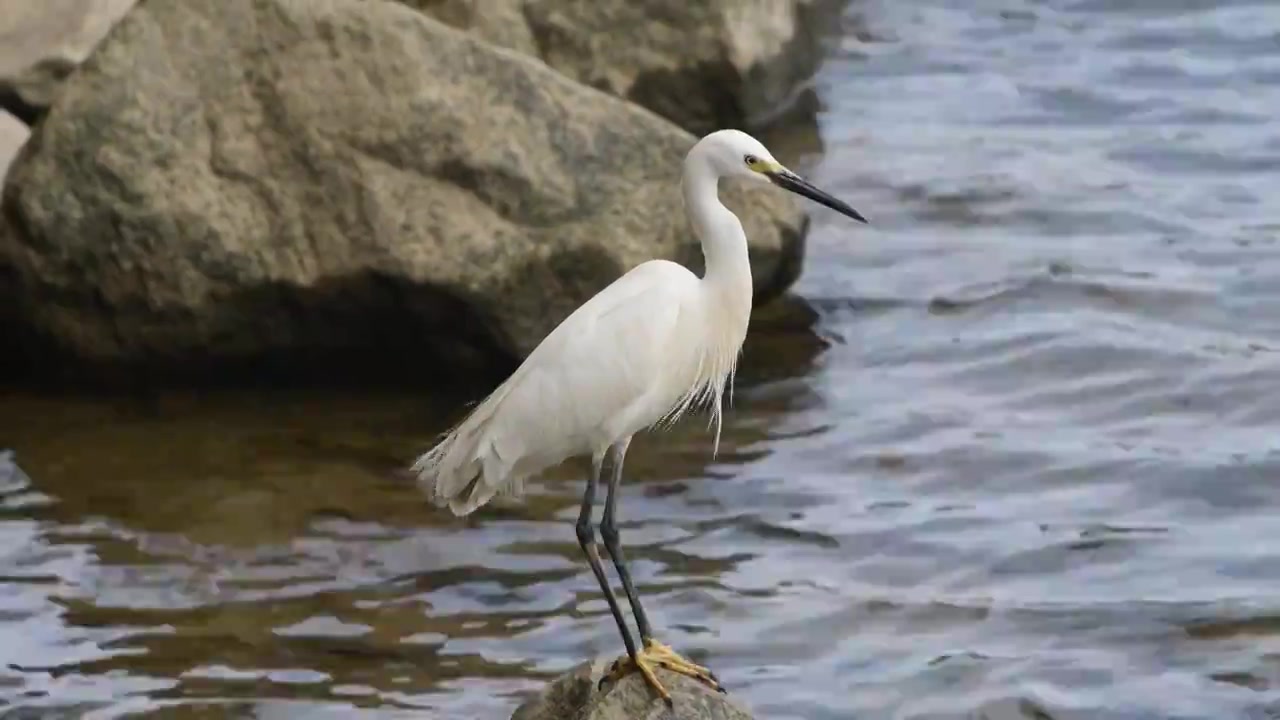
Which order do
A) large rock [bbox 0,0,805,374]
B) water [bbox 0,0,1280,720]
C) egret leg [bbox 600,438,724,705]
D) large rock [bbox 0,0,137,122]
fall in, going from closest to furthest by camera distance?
egret leg [bbox 600,438,724,705], water [bbox 0,0,1280,720], large rock [bbox 0,0,805,374], large rock [bbox 0,0,137,122]

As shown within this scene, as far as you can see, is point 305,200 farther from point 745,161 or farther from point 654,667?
point 654,667

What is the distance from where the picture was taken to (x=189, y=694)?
6.54m

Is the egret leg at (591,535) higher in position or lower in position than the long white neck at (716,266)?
lower

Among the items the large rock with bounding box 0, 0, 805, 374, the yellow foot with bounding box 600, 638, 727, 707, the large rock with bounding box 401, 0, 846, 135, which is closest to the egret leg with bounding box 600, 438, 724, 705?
the yellow foot with bounding box 600, 638, 727, 707

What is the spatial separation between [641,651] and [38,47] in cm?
585

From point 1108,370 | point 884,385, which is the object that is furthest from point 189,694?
point 1108,370

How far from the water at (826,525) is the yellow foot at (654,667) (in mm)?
761

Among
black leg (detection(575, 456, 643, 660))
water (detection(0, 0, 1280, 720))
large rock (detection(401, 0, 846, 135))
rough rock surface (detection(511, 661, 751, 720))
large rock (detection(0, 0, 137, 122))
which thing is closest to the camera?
rough rock surface (detection(511, 661, 751, 720))

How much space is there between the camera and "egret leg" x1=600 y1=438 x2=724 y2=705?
5.64 m

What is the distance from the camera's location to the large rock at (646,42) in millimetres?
11656

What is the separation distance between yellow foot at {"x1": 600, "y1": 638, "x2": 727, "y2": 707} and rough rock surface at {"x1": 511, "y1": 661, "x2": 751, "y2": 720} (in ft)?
0.07

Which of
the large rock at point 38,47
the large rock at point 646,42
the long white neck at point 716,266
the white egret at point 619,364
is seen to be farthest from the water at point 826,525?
the large rock at point 38,47

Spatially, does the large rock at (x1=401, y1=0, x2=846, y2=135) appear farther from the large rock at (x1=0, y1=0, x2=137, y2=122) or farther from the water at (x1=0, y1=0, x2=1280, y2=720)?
the large rock at (x1=0, y1=0, x2=137, y2=122)

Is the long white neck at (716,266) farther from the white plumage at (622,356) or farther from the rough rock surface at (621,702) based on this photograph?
the rough rock surface at (621,702)
